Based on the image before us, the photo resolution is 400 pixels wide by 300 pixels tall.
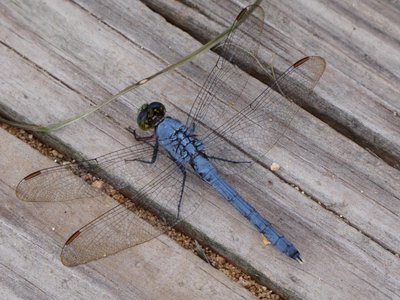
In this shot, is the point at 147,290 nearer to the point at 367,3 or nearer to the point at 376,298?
the point at 376,298

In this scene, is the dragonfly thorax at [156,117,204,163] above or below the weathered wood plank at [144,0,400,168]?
below

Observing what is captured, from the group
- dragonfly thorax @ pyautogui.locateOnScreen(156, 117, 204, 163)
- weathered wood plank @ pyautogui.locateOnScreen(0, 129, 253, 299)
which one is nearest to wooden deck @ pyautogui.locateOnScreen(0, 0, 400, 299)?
weathered wood plank @ pyautogui.locateOnScreen(0, 129, 253, 299)

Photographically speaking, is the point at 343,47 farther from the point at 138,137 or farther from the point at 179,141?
the point at 138,137

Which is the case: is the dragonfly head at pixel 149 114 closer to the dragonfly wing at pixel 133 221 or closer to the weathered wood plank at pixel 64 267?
the dragonfly wing at pixel 133 221

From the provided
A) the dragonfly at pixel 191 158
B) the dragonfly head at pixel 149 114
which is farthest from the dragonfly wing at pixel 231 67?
the dragonfly head at pixel 149 114

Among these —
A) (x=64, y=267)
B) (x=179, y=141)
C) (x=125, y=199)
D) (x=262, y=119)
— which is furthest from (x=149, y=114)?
(x=64, y=267)

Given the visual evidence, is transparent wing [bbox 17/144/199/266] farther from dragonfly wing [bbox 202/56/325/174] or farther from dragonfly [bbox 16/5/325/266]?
dragonfly wing [bbox 202/56/325/174]
